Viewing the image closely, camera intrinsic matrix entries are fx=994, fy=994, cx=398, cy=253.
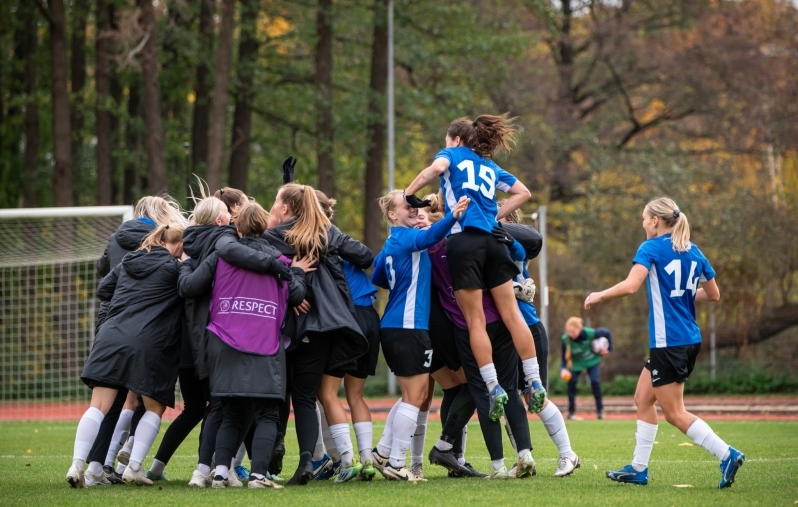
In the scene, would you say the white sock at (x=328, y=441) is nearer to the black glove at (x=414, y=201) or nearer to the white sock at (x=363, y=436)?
the white sock at (x=363, y=436)

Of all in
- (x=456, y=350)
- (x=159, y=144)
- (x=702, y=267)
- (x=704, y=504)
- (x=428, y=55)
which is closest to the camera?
(x=704, y=504)

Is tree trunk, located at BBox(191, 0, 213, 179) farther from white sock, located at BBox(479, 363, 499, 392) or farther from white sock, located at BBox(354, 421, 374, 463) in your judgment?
white sock, located at BBox(479, 363, 499, 392)

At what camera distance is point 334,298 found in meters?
7.24

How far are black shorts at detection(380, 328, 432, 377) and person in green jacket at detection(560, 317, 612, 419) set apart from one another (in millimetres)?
9386

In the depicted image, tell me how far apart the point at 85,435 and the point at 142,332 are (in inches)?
32.7

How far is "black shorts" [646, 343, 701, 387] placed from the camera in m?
6.77

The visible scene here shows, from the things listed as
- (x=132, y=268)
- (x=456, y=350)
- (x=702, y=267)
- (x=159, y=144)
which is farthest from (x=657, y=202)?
(x=159, y=144)

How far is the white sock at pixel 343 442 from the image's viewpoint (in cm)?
727

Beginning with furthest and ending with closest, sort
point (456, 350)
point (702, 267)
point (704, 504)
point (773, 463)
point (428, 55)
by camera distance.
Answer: point (428, 55), point (773, 463), point (456, 350), point (702, 267), point (704, 504)

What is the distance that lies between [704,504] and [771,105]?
26.9 meters

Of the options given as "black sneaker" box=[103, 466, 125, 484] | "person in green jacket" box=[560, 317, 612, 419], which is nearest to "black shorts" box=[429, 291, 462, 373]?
"black sneaker" box=[103, 466, 125, 484]

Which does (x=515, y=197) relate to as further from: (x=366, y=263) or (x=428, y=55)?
(x=428, y=55)

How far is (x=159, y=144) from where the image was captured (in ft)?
72.3

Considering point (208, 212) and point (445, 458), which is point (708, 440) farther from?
point (208, 212)
